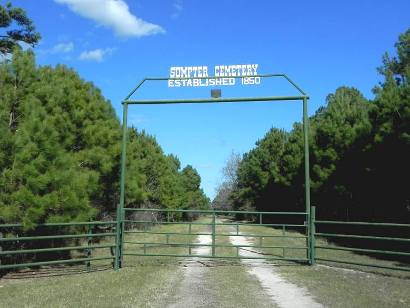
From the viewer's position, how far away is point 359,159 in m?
26.1

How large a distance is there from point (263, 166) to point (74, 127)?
43140 mm

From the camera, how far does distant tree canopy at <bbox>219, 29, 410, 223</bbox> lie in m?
20.4

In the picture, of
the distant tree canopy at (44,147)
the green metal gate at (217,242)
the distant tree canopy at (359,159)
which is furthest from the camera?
the distant tree canopy at (359,159)

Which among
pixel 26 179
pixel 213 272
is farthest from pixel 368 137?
pixel 26 179

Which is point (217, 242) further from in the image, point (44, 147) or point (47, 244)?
point (44, 147)

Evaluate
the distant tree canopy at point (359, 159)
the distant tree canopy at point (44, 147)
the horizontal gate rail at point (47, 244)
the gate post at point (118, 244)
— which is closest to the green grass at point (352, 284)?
the gate post at point (118, 244)

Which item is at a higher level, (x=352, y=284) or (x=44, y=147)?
(x=44, y=147)

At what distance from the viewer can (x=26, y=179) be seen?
38.2 feet

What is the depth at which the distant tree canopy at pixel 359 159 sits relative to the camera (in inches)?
803

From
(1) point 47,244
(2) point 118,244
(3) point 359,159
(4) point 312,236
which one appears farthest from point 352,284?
(3) point 359,159

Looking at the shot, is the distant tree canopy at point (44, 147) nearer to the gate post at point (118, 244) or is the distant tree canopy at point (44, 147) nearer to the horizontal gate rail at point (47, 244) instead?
the horizontal gate rail at point (47, 244)

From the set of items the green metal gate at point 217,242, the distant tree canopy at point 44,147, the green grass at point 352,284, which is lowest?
the green grass at point 352,284

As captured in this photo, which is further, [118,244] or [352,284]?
[118,244]

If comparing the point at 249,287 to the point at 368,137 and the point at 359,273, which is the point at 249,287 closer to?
the point at 359,273
